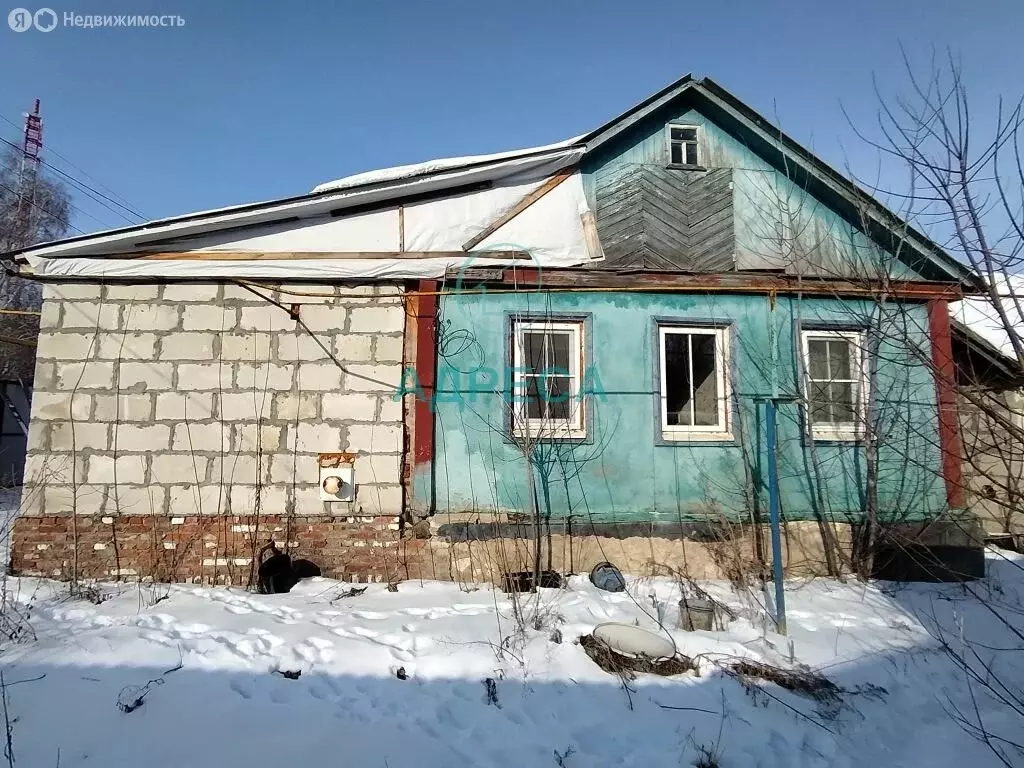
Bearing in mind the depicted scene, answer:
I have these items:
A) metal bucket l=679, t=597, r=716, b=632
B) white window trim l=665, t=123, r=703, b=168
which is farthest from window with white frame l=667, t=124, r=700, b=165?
metal bucket l=679, t=597, r=716, b=632

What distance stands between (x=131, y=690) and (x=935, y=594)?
685cm

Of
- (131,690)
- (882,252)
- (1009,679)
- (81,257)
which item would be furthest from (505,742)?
(882,252)

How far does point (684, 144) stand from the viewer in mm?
6625

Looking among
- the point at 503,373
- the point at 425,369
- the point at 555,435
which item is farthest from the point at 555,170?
the point at 555,435

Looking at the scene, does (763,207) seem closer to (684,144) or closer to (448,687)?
(684,144)

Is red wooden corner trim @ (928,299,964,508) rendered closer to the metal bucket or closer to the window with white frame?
the window with white frame

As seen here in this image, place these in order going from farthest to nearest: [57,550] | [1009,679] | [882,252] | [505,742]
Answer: [882,252] → [57,550] → [1009,679] → [505,742]

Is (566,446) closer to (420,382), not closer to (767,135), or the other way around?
(420,382)

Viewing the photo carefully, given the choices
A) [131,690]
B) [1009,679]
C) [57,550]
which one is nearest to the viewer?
[131,690]

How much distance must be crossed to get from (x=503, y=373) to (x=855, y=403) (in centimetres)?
395

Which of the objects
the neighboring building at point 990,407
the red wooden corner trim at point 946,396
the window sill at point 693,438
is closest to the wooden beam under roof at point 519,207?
the window sill at point 693,438

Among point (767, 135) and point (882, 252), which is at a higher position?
point (767, 135)

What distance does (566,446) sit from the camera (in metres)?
5.79

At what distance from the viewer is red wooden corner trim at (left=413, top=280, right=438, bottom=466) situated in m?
5.63
